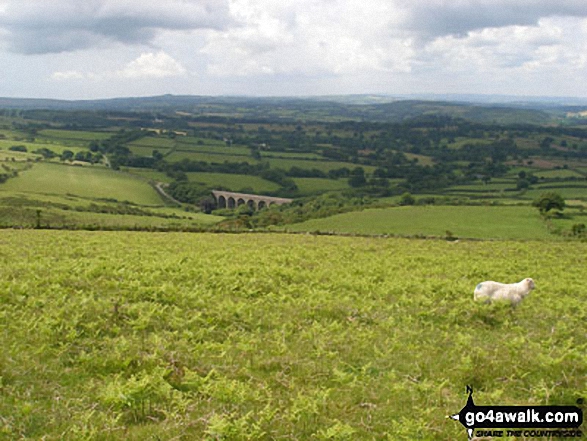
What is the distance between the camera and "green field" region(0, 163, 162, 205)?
120875mm

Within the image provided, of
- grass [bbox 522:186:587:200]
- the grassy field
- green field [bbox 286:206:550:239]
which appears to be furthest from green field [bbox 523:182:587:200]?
the grassy field

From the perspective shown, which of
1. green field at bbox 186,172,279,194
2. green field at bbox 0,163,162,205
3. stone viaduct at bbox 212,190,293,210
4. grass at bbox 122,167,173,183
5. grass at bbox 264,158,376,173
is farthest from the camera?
grass at bbox 264,158,376,173

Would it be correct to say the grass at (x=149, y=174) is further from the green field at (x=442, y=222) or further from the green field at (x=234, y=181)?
the green field at (x=442, y=222)

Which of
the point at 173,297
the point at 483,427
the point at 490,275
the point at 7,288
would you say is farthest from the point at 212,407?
Result: the point at 490,275

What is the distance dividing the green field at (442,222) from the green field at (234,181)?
69836mm

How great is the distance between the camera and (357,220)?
83688mm

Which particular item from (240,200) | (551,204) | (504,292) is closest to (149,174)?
(240,200)

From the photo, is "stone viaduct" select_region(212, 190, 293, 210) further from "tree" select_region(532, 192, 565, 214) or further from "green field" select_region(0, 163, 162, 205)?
"tree" select_region(532, 192, 565, 214)

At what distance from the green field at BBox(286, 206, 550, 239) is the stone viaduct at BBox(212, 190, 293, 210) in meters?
58.6

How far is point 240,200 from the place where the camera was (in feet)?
500

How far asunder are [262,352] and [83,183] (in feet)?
446

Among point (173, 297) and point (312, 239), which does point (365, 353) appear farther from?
point (312, 239)

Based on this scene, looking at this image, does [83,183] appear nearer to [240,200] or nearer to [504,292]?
[240,200]

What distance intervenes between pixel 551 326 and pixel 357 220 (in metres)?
67.6
